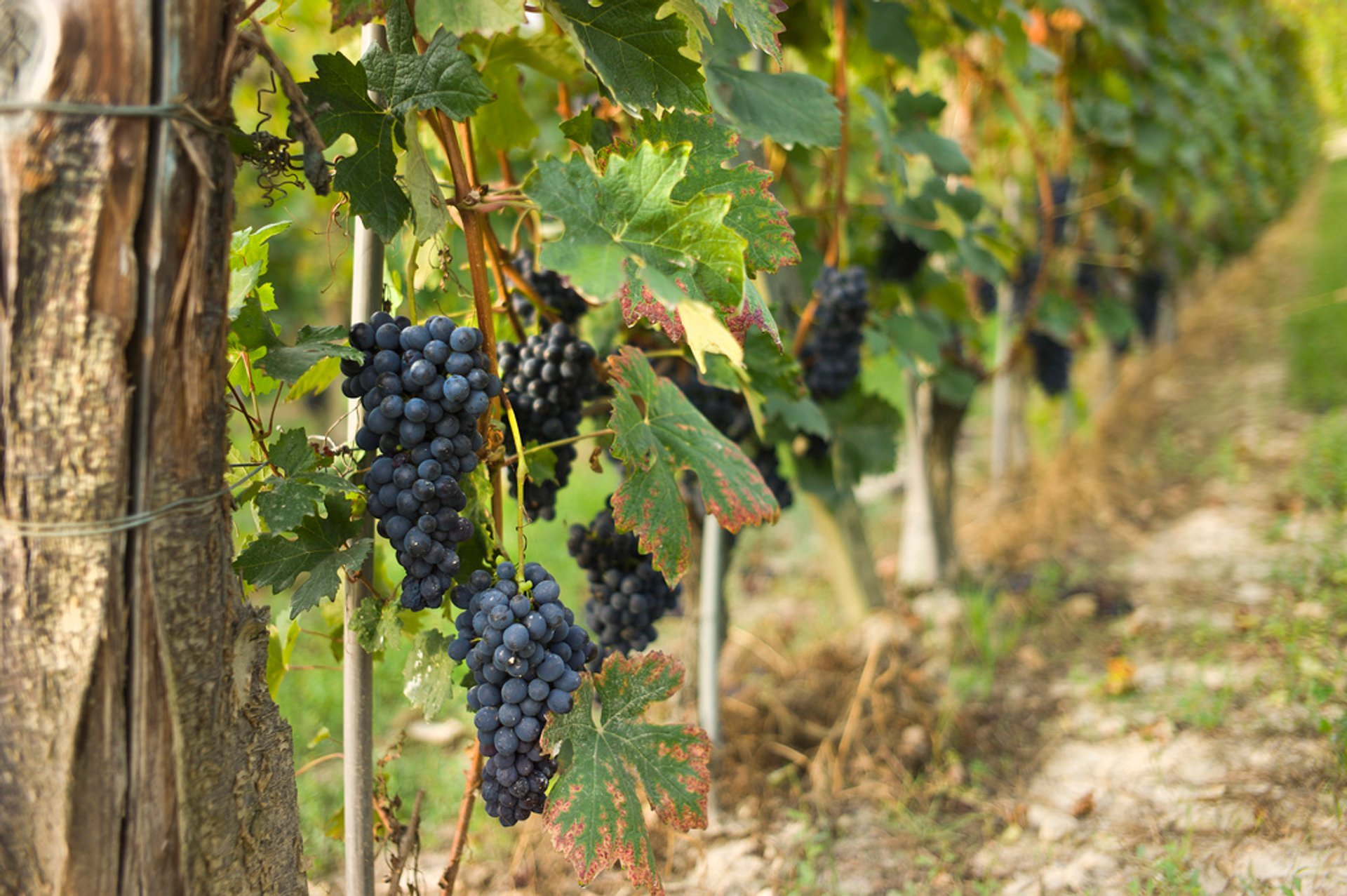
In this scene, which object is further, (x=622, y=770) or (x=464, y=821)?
(x=464, y=821)

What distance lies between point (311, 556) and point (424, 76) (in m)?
0.61

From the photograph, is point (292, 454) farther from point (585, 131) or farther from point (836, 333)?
point (836, 333)

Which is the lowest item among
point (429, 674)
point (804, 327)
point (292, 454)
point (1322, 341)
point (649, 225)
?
point (429, 674)

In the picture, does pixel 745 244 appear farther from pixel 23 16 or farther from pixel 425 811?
pixel 425 811

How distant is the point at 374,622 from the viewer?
1.18 metres

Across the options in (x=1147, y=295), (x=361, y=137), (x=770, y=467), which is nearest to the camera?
(x=361, y=137)

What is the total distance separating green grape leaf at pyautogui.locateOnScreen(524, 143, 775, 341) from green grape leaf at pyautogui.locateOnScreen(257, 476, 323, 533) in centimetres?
44

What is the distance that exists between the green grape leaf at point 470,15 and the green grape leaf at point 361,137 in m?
0.13

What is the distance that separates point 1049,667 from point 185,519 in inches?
116

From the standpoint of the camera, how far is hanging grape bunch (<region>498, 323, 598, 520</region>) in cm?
142

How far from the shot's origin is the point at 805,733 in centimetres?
271

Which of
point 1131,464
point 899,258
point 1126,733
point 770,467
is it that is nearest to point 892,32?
point 899,258

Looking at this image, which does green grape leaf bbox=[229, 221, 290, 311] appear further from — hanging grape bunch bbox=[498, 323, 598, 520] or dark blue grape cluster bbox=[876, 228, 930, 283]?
dark blue grape cluster bbox=[876, 228, 930, 283]

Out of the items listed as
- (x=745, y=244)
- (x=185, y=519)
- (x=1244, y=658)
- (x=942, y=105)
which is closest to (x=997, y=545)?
(x=1244, y=658)
